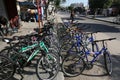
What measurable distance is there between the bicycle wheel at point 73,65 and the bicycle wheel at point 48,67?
38cm

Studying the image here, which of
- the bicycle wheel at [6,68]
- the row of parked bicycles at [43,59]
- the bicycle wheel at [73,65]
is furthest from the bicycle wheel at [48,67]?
the bicycle wheel at [6,68]

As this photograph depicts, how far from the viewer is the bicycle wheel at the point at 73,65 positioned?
20.4ft

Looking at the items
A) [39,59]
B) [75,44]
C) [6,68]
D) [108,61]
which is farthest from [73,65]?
[6,68]

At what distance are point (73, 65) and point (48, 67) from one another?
842 mm

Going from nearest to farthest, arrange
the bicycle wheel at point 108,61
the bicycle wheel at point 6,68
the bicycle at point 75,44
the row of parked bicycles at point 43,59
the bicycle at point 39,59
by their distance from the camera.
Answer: the bicycle wheel at point 6,68 → the row of parked bicycles at point 43,59 → the bicycle at point 39,59 → the bicycle wheel at point 108,61 → the bicycle at point 75,44

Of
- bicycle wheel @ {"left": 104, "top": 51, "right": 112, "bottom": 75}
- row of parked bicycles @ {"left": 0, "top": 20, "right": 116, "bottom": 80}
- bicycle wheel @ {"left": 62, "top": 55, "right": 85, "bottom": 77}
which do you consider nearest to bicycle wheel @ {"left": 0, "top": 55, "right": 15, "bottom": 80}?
row of parked bicycles @ {"left": 0, "top": 20, "right": 116, "bottom": 80}

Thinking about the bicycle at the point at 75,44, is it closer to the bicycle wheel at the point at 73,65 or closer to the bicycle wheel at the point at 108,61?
the bicycle wheel at the point at 73,65

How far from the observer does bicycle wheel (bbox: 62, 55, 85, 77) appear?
623 centimetres

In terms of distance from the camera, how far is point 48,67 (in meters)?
5.98

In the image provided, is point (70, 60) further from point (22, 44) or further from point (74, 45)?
point (22, 44)

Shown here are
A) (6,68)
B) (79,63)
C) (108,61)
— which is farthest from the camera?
(108,61)

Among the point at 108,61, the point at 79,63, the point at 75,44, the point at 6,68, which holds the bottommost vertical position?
the point at 108,61

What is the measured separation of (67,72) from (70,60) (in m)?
0.43

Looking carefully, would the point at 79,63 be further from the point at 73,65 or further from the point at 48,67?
the point at 48,67
